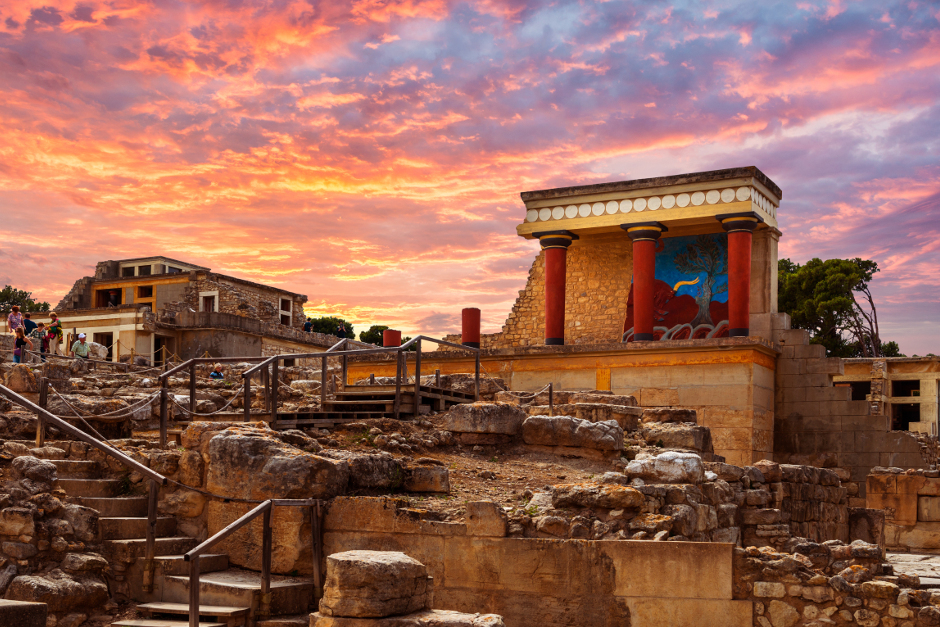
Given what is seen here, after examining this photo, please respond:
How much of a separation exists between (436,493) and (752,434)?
34.3ft

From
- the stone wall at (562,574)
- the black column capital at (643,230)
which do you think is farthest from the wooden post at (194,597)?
the black column capital at (643,230)

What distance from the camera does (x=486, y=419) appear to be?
11.9 metres

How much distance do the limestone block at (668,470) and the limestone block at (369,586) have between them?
342 cm

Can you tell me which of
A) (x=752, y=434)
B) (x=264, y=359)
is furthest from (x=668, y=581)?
(x=752, y=434)

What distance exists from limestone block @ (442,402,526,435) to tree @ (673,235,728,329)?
11.5 metres

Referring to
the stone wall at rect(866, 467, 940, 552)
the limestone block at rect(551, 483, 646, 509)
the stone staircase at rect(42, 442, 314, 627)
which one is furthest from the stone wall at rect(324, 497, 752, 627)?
the stone wall at rect(866, 467, 940, 552)

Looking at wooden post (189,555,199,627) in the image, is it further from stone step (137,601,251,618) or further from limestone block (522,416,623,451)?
limestone block (522,416,623,451)

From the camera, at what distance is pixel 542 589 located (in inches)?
333

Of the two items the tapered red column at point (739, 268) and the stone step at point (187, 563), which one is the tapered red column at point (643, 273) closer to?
the tapered red column at point (739, 268)

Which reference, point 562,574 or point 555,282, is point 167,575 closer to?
point 562,574

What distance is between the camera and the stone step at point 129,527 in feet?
28.8

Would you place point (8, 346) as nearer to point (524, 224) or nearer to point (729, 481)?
point (524, 224)

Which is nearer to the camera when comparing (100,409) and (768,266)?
(100,409)

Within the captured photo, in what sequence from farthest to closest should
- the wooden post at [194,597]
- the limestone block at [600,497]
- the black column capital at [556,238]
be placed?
the black column capital at [556,238]
the limestone block at [600,497]
the wooden post at [194,597]
